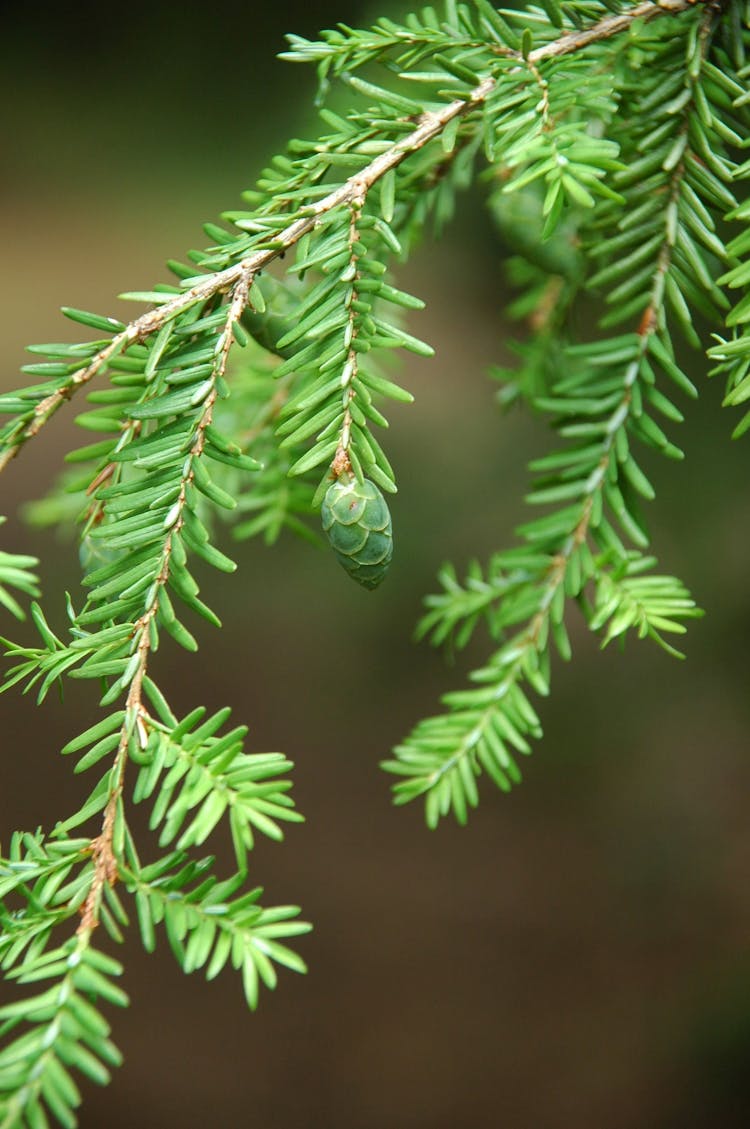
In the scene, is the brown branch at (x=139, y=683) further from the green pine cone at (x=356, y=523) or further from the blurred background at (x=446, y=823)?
the blurred background at (x=446, y=823)

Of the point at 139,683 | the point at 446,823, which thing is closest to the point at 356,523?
the point at 139,683

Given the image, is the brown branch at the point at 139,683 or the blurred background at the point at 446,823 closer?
the brown branch at the point at 139,683

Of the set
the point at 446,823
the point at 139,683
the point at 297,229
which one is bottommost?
the point at 446,823

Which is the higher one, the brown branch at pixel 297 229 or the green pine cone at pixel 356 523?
the brown branch at pixel 297 229

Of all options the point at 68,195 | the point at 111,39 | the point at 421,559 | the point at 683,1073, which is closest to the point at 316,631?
the point at 421,559

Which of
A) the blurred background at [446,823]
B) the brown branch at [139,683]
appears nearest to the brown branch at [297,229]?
the brown branch at [139,683]

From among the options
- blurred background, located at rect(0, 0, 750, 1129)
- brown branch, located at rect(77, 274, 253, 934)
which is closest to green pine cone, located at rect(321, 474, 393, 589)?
brown branch, located at rect(77, 274, 253, 934)

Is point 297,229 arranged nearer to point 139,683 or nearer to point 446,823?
point 139,683
